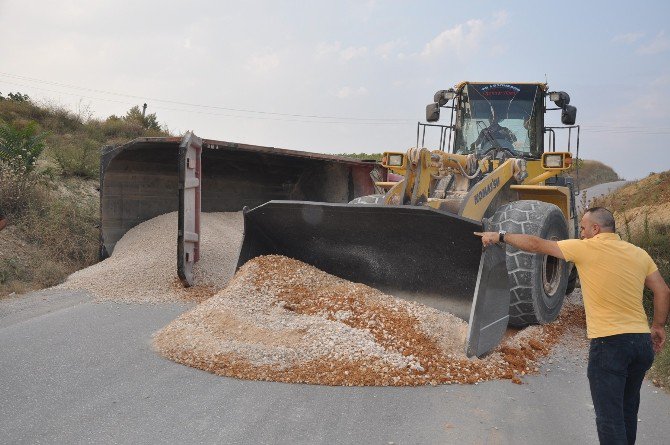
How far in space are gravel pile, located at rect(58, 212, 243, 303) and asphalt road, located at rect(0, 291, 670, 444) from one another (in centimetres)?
193

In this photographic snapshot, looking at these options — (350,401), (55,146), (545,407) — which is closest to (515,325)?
(545,407)

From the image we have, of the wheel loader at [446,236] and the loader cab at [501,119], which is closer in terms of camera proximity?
the wheel loader at [446,236]

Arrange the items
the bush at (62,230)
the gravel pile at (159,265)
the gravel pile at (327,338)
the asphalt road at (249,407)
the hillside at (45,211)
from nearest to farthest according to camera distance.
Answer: the asphalt road at (249,407), the gravel pile at (327,338), the gravel pile at (159,265), the hillside at (45,211), the bush at (62,230)

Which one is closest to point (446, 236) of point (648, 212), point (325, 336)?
point (325, 336)

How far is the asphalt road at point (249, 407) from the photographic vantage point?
11.9ft

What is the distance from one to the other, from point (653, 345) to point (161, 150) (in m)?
6.68

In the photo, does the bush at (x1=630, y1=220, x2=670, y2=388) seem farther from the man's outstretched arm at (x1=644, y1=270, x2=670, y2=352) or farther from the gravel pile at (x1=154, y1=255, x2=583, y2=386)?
the man's outstretched arm at (x1=644, y1=270, x2=670, y2=352)

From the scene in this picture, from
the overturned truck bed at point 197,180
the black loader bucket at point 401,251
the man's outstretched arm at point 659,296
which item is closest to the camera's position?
the man's outstretched arm at point 659,296

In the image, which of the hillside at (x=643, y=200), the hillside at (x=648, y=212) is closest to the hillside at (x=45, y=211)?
the hillside at (x=648, y=212)

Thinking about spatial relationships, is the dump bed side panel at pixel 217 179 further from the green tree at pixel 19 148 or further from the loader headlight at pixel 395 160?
the green tree at pixel 19 148

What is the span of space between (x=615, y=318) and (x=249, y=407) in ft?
7.05

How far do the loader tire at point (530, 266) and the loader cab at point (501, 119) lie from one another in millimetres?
1685

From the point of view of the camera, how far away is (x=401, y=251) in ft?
19.1

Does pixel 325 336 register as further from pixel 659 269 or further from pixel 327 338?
pixel 659 269
